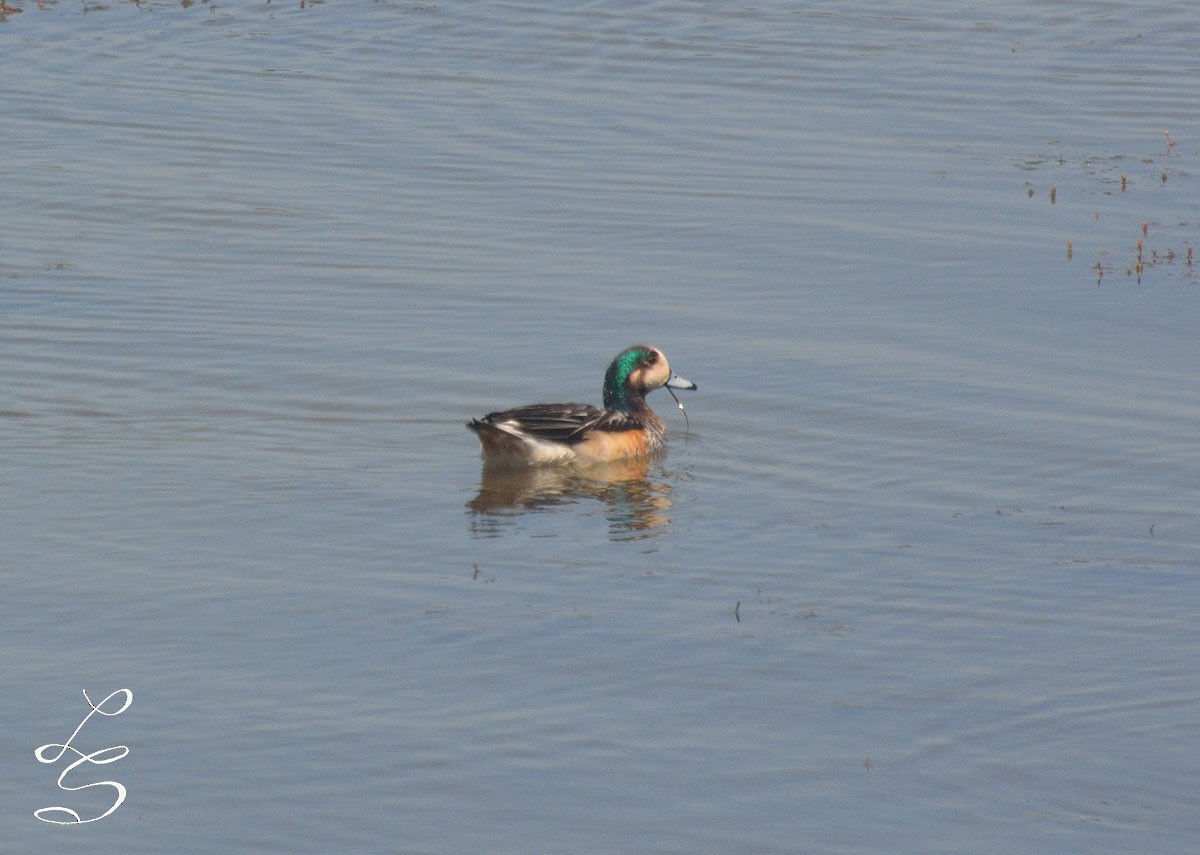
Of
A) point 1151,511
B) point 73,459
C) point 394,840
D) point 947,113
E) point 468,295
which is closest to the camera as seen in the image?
point 394,840

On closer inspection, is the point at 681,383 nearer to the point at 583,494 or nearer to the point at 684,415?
the point at 684,415

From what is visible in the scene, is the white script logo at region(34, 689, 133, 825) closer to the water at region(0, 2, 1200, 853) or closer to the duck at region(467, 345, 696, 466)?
the water at region(0, 2, 1200, 853)

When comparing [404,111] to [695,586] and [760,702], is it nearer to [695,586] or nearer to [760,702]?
[695,586]

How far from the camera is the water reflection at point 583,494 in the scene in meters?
10.2

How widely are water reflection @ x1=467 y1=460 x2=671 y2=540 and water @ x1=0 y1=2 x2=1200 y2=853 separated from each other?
0.04 metres

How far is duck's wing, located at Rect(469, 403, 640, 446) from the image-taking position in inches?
434

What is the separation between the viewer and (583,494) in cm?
1114

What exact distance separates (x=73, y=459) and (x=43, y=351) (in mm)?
2223

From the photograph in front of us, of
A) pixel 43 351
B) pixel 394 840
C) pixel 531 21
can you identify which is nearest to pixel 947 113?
pixel 531 21

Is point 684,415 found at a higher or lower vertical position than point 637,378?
lower

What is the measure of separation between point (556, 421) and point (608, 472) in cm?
53

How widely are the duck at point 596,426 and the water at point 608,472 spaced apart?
0.20 meters

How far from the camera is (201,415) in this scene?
11633 mm

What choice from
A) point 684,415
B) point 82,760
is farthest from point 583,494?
point 82,760
